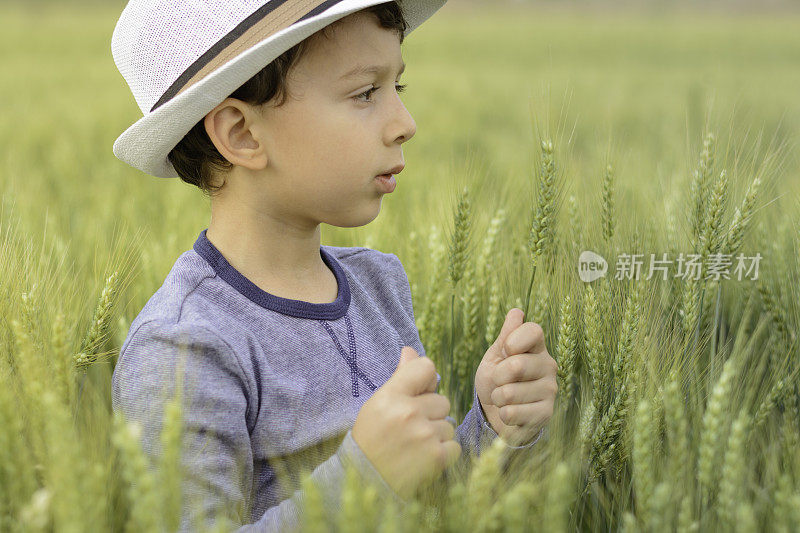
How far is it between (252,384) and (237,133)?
40 centimetres

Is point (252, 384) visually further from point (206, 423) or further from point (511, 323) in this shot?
point (511, 323)

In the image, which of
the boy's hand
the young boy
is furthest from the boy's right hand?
the boy's hand

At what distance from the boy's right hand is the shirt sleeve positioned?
0.02m

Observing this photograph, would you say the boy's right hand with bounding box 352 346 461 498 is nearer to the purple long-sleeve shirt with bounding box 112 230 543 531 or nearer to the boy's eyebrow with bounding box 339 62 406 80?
the purple long-sleeve shirt with bounding box 112 230 543 531

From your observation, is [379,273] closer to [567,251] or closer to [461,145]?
[567,251]

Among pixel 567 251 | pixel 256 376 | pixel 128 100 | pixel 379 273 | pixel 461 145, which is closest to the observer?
pixel 256 376

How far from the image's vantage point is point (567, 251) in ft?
5.27

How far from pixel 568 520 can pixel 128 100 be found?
6.10m

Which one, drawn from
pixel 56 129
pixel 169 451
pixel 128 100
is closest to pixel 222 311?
pixel 169 451

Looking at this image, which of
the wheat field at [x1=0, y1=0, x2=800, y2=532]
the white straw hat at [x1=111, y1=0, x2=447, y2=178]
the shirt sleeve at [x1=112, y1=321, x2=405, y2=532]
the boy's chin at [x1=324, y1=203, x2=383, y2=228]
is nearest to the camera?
the wheat field at [x1=0, y1=0, x2=800, y2=532]

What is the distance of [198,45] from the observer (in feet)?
3.61

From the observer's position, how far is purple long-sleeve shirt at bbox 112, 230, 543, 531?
38.0 inches

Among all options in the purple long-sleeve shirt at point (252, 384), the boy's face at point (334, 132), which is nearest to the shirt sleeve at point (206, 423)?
the purple long-sleeve shirt at point (252, 384)

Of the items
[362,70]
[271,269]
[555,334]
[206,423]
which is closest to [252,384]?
[206,423]
